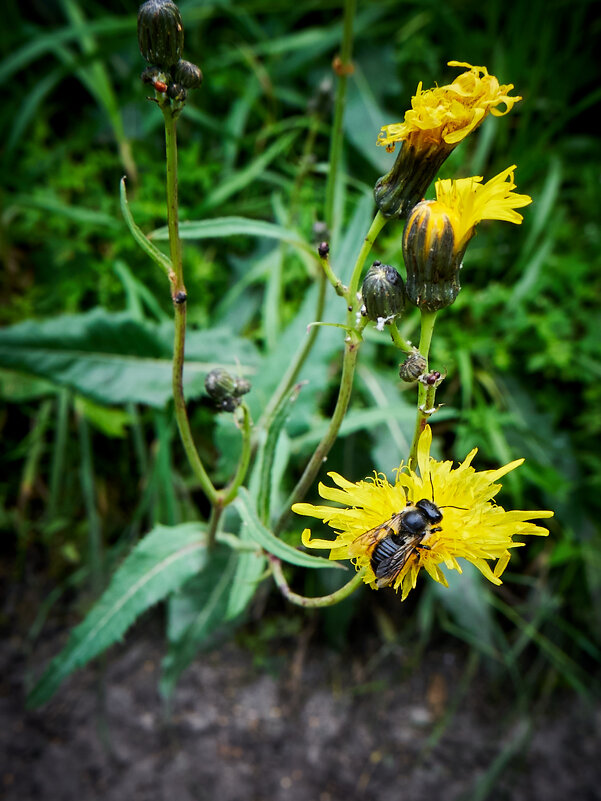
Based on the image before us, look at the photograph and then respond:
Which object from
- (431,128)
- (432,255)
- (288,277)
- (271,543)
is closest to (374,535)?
(271,543)

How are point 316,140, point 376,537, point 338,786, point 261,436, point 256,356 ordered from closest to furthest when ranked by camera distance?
point 376,537
point 261,436
point 256,356
point 338,786
point 316,140

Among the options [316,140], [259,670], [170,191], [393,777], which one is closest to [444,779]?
[393,777]

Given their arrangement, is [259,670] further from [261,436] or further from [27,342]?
[27,342]

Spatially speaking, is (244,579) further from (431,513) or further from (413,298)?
(413,298)

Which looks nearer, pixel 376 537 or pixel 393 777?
pixel 376 537

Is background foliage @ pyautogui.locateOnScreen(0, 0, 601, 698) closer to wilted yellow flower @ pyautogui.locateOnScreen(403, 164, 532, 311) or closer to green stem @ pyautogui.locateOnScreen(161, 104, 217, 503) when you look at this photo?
green stem @ pyautogui.locateOnScreen(161, 104, 217, 503)

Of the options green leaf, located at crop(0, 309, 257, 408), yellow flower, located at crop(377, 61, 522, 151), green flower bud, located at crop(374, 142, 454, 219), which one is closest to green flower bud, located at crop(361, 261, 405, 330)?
green flower bud, located at crop(374, 142, 454, 219)
